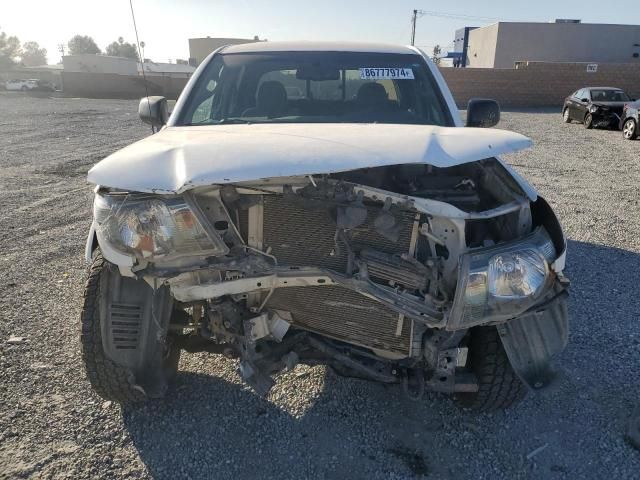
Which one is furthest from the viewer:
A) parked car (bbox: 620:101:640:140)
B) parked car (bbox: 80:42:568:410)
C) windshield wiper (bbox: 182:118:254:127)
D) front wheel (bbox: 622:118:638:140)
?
front wheel (bbox: 622:118:638:140)

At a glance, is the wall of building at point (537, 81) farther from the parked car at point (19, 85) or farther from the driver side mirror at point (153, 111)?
the parked car at point (19, 85)

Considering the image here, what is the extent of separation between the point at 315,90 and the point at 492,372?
218 centimetres

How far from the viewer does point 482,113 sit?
3.54 m

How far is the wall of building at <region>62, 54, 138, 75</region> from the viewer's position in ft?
152

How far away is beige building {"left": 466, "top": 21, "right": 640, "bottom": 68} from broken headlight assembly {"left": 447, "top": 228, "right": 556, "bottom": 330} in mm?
38386

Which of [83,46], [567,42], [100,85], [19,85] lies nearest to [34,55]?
[83,46]

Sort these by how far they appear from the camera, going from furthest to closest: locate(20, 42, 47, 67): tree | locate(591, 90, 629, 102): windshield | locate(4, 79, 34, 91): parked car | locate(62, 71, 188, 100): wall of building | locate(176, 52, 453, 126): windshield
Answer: locate(20, 42, 47, 67): tree
locate(4, 79, 34, 91): parked car
locate(62, 71, 188, 100): wall of building
locate(591, 90, 629, 102): windshield
locate(176, 52, 453, 126): windshield

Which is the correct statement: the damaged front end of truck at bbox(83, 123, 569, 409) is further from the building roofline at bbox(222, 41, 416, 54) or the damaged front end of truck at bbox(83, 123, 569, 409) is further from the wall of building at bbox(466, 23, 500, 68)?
the wall of building at bbox(466, 23, 500, 68)

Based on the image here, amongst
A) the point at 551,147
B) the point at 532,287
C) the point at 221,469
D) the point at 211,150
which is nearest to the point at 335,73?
the point at 211,150

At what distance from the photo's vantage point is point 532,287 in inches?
79.7

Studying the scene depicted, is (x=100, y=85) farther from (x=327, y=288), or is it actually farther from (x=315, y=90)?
(x=327, y=288)

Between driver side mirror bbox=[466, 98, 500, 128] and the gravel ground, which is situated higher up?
driver side mirror bbox=[466, 98, 500, 128]

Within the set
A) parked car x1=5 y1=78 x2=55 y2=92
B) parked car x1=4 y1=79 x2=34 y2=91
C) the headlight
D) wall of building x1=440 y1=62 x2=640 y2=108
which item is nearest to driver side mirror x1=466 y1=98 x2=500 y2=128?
the headlight

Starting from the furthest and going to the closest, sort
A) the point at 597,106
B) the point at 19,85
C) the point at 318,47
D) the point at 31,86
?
the point at 19,85 → the point at 31,86 → the point at 597,106 → the point at 318,47
